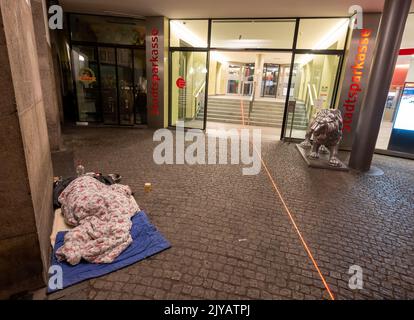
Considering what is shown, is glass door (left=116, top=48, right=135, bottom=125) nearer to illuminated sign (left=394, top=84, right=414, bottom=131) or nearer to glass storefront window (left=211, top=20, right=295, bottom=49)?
glass storefront window (left=211, top=20, right=295, bottom=49)

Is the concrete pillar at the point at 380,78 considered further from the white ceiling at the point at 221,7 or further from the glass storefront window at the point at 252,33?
the glass storefront window at the point at 252,33

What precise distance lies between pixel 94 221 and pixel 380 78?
4.80 meters

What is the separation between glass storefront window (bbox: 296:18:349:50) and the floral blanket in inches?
239

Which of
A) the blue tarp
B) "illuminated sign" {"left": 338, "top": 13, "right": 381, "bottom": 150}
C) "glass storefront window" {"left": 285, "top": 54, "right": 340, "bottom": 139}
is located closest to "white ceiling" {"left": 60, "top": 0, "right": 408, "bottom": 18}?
"illuminated sign" {"left": 338, "top": 13, "right": 381, "bottom": 150}

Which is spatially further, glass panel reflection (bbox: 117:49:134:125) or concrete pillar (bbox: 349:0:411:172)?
glass panel reflection (bbox: 117:49:134:125)

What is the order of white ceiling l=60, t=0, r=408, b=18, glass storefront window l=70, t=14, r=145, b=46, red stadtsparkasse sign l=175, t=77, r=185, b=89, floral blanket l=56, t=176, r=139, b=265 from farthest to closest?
red stadtsparkasse sign l=175, t=77, r=185, b=89
glass storefront window l=70, t=14, r=145, b=46
white ceiling l=60, t=0, r=408, b=18
floral blanket l=56, t=176, r=139, b=265

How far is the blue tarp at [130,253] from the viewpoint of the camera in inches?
70.8

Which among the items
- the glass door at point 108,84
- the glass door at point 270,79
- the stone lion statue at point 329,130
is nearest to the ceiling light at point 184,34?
the glass door at point 108,84

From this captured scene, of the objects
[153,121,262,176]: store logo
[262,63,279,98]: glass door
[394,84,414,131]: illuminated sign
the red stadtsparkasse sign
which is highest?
[262,63,279,98]: glass door

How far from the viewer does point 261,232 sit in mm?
2488

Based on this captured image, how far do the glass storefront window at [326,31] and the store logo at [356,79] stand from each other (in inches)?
20.7

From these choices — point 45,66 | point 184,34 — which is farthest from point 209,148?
point 184,34

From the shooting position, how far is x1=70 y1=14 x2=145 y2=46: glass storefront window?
6.73 m
